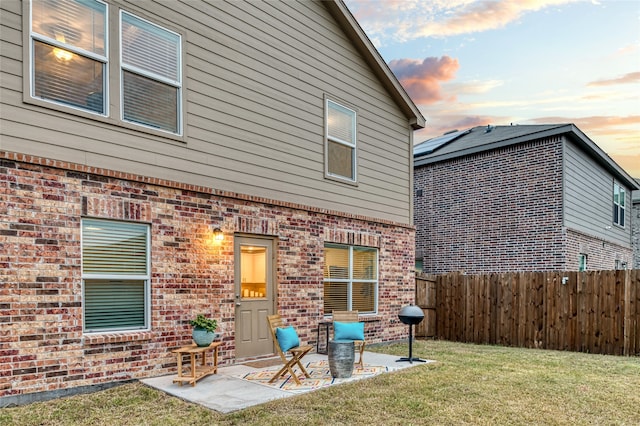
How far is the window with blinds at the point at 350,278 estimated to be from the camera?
9.54 m

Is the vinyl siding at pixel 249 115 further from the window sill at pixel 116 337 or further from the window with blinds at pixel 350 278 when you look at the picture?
the window sill at pixel 116 337

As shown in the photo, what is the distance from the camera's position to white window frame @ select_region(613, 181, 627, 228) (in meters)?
18.7

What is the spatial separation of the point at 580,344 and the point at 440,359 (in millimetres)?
4010

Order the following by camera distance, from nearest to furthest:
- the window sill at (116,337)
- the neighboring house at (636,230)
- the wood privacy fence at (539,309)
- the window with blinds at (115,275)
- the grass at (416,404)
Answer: the grass at (416,404)
the window sill at (116,337)
the window with blinds at (115,275)
the wood privacy fence at (539,309)
the neighboring house at (636,230)

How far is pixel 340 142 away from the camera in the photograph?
32.3 feet

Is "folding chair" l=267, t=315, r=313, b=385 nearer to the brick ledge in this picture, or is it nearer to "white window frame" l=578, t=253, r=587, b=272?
the brick ledge

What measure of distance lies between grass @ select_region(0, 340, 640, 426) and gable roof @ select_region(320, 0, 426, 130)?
6.45 meters

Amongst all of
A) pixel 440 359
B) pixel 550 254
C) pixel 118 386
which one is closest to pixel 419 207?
pixel 550 254

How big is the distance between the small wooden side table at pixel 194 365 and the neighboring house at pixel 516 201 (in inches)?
437

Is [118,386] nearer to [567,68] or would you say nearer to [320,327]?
[320,327]

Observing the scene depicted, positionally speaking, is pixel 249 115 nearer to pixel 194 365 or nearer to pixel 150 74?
pixel 150 74

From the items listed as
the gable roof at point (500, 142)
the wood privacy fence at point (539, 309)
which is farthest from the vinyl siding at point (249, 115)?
the gable roof at point (500, 142)

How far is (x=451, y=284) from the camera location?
1250cm

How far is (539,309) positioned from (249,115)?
8199 mm
